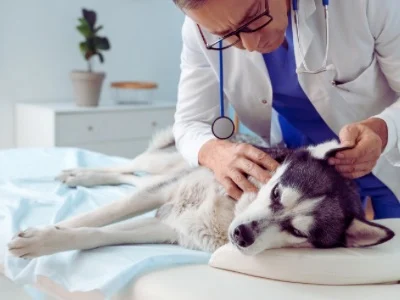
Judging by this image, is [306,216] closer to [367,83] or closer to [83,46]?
[367,83]

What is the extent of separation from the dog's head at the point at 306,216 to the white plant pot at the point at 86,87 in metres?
2.41

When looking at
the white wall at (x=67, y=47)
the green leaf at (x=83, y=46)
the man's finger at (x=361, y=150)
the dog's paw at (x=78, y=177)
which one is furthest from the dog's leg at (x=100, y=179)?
the white wall at (x=67, y=47)

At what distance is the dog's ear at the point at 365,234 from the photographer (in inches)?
44.4

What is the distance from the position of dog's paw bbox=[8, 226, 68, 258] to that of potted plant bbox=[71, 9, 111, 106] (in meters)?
2.33

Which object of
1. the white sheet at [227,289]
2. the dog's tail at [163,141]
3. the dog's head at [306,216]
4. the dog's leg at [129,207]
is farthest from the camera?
the dog's tail at [163,141]

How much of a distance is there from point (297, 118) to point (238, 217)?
0.47 m

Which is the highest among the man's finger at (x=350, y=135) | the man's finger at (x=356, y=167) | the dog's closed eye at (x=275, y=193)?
the man's finger at (x=350, y=135)

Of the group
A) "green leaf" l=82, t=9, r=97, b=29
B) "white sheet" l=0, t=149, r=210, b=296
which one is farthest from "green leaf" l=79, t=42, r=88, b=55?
"white sheet" l=0, t=149, r=210, b=296

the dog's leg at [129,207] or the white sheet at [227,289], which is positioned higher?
the dog's leg at [129,207]

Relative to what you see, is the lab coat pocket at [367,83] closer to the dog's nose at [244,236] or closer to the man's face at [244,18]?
the man's face at [244,18]

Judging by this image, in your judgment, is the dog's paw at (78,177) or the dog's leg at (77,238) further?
the dog's paw at (78,177)

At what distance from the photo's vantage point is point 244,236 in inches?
45.4

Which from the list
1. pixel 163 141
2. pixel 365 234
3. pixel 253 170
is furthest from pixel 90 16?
pixel 365 234

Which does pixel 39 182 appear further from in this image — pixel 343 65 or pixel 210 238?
pixel 343 65
